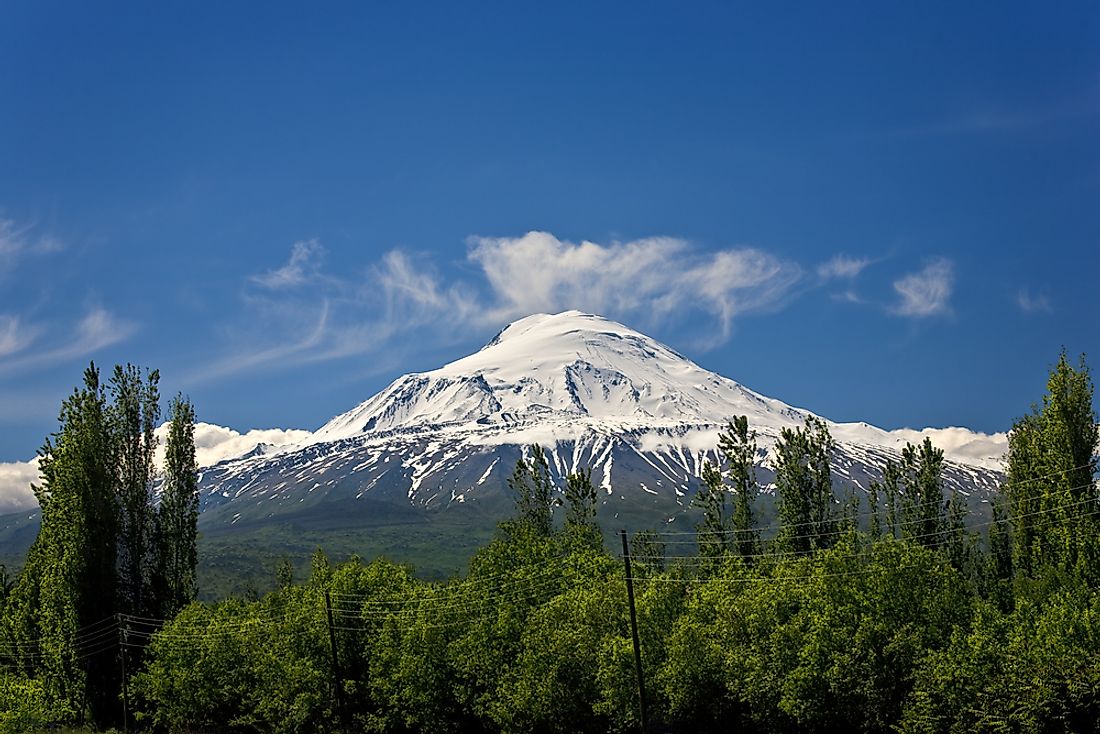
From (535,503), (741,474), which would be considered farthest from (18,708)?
(741,474)

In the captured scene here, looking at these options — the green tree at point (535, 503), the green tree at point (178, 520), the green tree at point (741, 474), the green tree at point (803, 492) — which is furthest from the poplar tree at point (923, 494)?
the green tree at point (178, 520)

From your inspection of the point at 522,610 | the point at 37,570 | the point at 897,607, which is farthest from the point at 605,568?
the point at 37,570

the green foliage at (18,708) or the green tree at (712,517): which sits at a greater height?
the green tree at (712,517)

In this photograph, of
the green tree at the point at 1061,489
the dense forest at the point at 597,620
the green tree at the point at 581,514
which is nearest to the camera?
the dense forest at the point at 597,620

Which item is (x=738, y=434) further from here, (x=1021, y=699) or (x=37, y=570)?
(x=37, y=570)

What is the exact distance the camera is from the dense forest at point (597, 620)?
43.9 metres

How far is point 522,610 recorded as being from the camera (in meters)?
58.5

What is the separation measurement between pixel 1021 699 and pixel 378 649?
35.2 m

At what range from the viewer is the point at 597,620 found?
5291 cm

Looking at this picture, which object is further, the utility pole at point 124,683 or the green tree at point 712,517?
the green tree at point 712,517

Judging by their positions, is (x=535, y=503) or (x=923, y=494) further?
(x=535, y=503)

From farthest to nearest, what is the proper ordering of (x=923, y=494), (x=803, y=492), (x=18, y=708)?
(x=923, y=494) → (x=803, y=492) → (x=18, y=708)

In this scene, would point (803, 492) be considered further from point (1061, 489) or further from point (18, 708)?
point (18, 708)

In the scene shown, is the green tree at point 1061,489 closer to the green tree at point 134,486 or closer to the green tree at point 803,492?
the green tree at point 803,492
